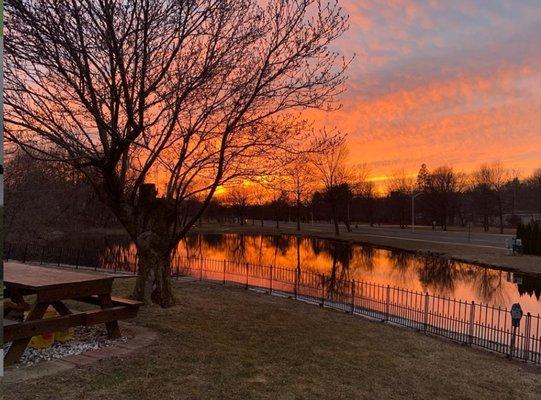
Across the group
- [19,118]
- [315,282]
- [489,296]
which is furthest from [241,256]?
[19,118]

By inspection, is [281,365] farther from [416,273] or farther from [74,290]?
[416,273]

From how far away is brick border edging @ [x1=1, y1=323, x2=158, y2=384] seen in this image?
578 centimetres

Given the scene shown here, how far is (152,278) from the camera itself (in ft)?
36.5

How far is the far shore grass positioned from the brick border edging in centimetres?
20

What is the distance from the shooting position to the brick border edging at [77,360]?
19.0 ft

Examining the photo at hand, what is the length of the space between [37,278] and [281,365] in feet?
12.1

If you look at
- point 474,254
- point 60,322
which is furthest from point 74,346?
point 474,254

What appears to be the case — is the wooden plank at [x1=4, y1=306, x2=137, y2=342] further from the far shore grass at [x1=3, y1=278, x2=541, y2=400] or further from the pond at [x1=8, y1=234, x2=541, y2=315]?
the pond at [x1=8, y1=234, x2=541, y2=315]

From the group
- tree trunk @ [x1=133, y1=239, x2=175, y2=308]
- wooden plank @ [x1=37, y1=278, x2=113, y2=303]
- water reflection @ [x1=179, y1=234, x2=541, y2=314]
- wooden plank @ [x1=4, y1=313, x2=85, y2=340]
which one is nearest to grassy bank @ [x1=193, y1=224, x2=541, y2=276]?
water reflection @ [x1=179, y1=234, x2=541, y2=314]

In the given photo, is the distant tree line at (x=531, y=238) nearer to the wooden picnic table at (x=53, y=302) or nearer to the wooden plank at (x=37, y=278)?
the wooden picnic table at (x=53, y=302)

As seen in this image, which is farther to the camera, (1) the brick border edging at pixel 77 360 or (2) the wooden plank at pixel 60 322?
(2) the wooden plank at pixel 60 322

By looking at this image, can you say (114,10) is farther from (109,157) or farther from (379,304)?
(379,304)

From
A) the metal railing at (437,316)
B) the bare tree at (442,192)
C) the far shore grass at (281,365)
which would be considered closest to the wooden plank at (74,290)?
the far shore grass at (281,365)

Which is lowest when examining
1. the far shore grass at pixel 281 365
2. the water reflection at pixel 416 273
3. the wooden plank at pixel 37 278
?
the water reflection at pixel 416 273
